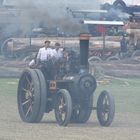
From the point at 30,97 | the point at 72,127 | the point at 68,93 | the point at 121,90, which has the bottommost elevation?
the point at 121,90

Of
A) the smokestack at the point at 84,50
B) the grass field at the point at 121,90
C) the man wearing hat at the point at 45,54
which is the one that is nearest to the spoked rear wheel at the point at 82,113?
the smokestack at the point at 84,50

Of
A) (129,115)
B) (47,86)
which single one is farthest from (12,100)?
(47,86)

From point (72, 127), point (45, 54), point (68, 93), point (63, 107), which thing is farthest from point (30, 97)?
point (72, 127)

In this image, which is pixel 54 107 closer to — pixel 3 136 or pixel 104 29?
pixel 3 136

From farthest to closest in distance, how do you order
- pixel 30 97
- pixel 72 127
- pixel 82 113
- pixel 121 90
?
pixel 121 90
pixel 82 113
pixel 30 97
pixel 72 127

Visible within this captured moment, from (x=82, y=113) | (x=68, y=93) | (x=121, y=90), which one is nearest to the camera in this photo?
(x=68, y=93)

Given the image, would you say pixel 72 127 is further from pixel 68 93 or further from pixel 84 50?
pixel 84 50

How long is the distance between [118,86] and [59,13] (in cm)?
1242

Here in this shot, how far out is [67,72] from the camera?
19.0 metres

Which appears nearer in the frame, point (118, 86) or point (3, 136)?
point (3, 136)

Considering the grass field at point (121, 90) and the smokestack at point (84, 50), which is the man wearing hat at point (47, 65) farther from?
the grass field at point (121, 90)

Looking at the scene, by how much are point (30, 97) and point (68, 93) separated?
1133mm

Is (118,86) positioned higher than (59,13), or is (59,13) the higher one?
(59,13)

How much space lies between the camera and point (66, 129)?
17.7 metres
